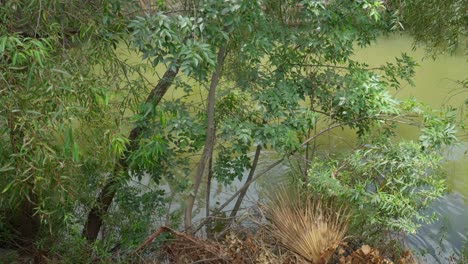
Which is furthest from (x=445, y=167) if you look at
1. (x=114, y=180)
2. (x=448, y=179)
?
(x=114, y=180)

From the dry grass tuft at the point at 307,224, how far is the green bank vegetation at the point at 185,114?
0.10 feet

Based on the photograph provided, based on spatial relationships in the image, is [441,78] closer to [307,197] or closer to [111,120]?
[307,197]

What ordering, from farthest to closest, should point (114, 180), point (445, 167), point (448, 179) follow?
1. point (445, 167)
2. point (448, 179)
3. point (114, 180)

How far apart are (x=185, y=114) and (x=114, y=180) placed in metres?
0.71

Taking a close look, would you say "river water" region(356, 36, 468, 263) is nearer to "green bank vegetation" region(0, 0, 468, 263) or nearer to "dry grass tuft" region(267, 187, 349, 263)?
"green bank vegetation" region(0, 0, 468, 263)

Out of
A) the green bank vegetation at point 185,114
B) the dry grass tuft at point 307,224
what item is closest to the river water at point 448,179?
the green bank vegetation at point 185,114

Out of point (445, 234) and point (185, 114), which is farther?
point (445, 234)

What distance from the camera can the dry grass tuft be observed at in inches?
109

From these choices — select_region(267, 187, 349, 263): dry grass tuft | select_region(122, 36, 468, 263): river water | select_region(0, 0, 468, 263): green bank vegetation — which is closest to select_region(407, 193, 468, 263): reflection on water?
select_region(122, 36, 468, 263): river water

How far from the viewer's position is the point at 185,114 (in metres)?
3.46

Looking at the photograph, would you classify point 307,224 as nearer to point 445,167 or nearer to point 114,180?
point 114,180

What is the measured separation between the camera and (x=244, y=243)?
296cm

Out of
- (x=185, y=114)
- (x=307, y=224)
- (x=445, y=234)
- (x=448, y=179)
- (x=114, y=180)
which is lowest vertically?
(x=307, y=224)

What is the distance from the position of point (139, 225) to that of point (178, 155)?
1.92ft
